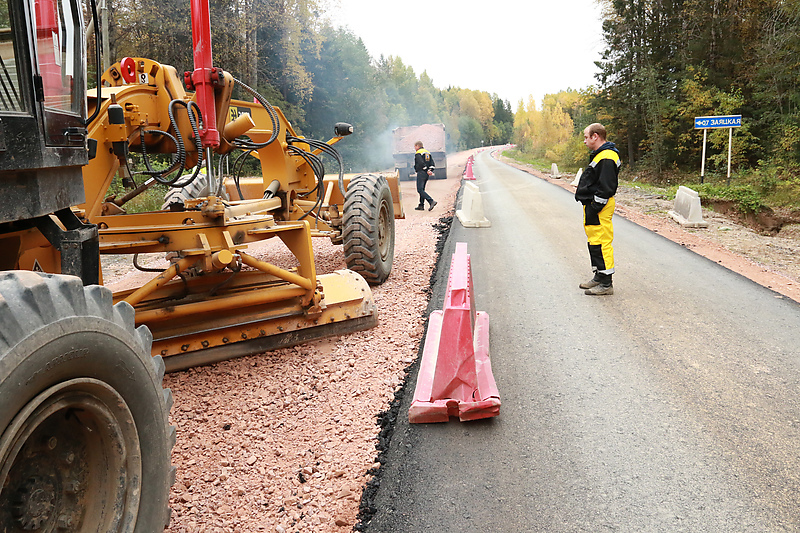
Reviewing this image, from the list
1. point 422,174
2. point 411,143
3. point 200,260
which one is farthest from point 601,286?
point 411,143

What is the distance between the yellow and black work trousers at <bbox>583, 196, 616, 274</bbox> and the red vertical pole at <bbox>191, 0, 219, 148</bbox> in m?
4.27

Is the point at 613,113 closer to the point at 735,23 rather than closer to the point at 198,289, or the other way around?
the point at 735,23

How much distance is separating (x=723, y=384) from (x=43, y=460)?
4.17 meters

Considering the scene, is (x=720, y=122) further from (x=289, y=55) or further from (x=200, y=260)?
(x=289, y=55)

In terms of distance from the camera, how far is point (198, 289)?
4965mm

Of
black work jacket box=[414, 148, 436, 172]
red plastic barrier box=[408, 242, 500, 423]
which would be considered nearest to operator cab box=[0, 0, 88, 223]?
red plastic barrier box=[408, 242, 500, 423]

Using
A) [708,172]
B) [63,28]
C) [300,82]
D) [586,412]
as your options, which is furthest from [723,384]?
[300,82]

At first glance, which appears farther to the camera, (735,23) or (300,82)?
(300,82)

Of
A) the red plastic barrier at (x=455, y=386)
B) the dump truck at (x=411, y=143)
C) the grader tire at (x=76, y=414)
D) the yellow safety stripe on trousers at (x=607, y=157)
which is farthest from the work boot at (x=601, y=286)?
the dump truck at (x=411, y=143)

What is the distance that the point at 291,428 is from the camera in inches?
144

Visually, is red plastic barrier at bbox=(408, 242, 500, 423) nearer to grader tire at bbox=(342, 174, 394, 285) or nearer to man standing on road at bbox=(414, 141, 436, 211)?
grader tire at bbox=(342, 174, 394, 285)

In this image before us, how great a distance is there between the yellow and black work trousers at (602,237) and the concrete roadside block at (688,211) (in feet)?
19.0

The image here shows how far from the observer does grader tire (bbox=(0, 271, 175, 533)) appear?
1599 mm

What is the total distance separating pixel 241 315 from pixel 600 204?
425cm
